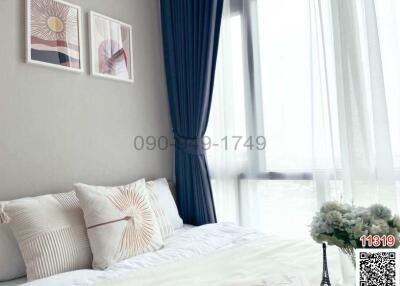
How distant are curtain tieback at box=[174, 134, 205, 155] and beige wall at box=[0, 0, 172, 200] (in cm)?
20

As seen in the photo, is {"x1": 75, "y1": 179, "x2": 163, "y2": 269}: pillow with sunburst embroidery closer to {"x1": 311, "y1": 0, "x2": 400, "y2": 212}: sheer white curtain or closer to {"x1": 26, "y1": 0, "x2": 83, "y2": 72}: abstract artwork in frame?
{"x1": 26, "y1": 0, "x2": 83, "y2": 72}: abstract artwork in frame

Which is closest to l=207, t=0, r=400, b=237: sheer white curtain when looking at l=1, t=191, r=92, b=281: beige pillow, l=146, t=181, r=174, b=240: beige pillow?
l=146, t=181, r=174, b=240: beige pillow

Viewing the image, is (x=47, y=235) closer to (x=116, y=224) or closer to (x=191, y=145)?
(x=116, y=224)

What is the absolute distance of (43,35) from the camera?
1853mm

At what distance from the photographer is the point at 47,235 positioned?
142 cm

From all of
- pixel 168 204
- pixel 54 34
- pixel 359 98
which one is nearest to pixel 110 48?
pixel 54 34

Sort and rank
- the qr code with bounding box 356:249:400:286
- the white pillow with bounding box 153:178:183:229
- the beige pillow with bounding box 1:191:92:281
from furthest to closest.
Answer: the white pillow with bounding box 153:178:183:229 < the beige pillow with bounding box 1:191:92:281 < the qr code with bounding box 356:249:400:286

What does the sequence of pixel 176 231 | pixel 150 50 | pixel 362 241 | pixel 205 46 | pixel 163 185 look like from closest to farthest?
pixel 362 241
pixel 176 231
pixel 163 185
pixel 205 46
pixel 150 50

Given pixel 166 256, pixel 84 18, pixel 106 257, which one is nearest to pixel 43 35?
pixel 84 18

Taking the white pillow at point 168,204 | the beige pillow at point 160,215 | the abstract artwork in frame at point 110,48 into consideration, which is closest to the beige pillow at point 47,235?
the beige pillow at point 160,215

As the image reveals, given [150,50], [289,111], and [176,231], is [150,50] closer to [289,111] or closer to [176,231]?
[289,111]

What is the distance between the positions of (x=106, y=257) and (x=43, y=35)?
129 cm

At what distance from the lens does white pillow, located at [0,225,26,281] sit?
144cm

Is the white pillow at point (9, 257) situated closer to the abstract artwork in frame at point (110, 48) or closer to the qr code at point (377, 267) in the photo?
the abstract artwork in frame at point (110, 48)
